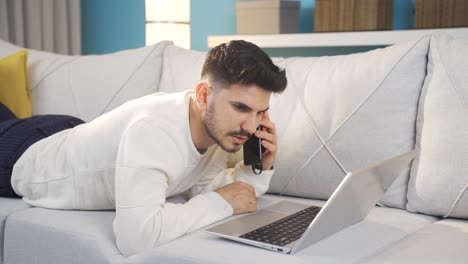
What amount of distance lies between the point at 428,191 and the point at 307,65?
0.52 m

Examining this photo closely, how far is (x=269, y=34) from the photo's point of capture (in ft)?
9.91

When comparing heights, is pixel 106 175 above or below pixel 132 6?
below

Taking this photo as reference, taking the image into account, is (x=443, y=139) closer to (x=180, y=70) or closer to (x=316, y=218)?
(x=316, y=218)

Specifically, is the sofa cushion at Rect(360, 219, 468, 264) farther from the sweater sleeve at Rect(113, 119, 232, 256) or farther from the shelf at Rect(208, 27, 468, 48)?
the shelf at Rect(208, 27, 468, 48)

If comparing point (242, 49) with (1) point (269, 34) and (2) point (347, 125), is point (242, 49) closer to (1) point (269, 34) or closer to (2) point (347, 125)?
(2) point (347, 125)

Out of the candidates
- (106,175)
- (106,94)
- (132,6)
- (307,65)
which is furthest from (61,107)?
(132,6)

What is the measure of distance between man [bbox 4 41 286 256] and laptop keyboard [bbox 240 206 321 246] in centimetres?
15

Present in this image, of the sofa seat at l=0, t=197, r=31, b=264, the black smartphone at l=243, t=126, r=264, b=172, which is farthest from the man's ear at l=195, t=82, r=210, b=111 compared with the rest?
the sofa seat at l=0, t=197, r=31, b=264

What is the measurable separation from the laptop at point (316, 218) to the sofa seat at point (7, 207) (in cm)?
61

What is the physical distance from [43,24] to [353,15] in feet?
6.43

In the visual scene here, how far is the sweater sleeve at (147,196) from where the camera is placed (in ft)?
4.47

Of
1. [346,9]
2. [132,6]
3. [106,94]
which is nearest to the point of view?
[106,94]

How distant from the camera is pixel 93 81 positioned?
7.32 ft

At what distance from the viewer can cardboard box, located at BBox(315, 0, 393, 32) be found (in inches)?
108
